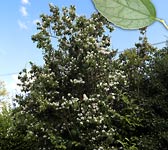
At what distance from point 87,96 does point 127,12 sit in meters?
10.4

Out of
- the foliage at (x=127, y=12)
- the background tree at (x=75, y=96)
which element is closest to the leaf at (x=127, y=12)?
the foliage at (x=127, y=12)

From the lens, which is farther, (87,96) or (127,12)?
(87,96)

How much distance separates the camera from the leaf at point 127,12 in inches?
9.1

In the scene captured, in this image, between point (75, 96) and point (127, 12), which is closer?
point (127, 12)

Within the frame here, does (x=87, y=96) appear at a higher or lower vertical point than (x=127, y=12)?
higher

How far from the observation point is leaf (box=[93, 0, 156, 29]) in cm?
23

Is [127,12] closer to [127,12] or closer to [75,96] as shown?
[127,12]

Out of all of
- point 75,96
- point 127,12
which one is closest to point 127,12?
point 127,12

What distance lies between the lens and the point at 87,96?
10.6 m

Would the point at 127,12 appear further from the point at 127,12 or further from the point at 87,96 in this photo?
the point at 87,96

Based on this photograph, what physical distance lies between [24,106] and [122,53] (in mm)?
3635

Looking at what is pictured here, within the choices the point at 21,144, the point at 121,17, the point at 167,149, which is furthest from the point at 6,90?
the point at 121,17

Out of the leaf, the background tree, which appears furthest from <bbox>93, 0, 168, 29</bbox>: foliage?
the background tree

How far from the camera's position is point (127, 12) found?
236 millimetres
